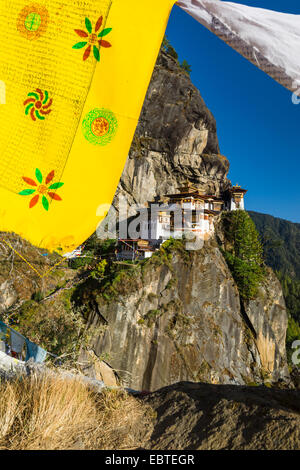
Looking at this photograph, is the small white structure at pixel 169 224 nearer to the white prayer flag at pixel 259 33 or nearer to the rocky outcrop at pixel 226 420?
the rocky outcrop at pixel 226 420

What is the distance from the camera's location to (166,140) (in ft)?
81.3

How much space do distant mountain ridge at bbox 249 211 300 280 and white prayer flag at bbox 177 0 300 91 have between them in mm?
59246

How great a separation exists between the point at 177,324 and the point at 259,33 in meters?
14.3

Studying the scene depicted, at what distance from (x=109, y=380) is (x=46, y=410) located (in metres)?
9.34

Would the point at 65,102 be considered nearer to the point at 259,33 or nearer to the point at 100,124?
the point at 100,124

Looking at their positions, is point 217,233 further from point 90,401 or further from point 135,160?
point 90,401

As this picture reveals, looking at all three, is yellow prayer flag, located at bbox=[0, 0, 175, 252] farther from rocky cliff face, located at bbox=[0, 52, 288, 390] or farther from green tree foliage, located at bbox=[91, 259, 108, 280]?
green tree foliage, located at bbox=[91, 259, 108, 280]

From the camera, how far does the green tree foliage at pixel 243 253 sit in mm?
20547

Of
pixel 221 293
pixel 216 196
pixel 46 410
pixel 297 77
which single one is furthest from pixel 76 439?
pixel 216 196

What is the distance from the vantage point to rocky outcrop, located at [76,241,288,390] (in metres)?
12.9

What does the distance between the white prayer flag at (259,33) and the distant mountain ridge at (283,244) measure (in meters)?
59.2

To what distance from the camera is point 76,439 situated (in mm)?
1312

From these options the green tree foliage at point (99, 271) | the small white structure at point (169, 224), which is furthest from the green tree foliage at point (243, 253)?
the green tree foliage at point (99, 271)

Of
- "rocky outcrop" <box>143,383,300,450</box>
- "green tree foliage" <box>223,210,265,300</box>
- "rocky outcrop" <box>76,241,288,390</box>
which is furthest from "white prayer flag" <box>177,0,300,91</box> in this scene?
"green tree foliage" <box>223,210,265,300</box>
